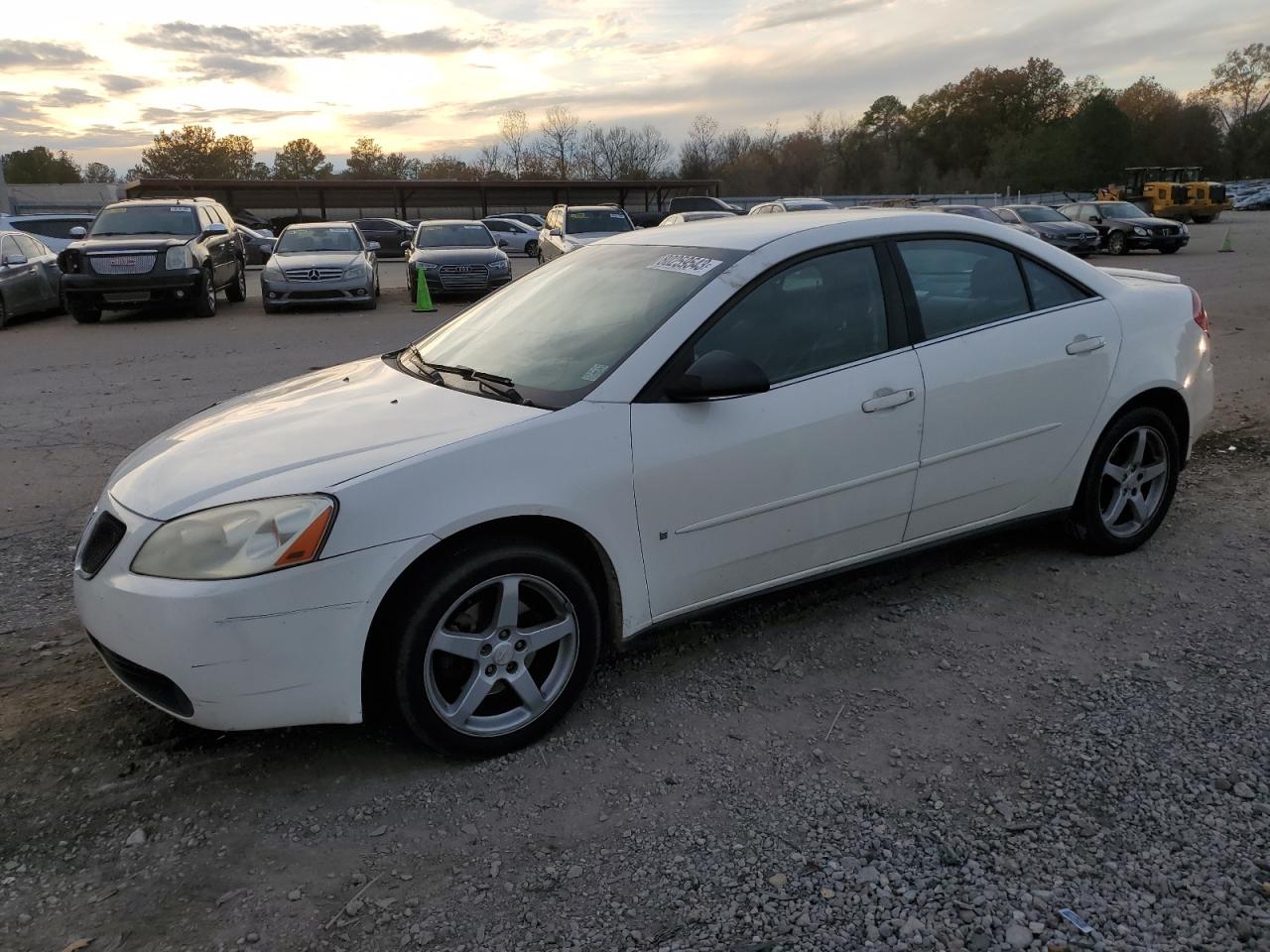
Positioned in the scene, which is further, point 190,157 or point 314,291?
point 190,157

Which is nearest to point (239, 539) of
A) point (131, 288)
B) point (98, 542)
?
point (98, 542)

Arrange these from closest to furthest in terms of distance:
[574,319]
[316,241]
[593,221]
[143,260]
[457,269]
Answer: [574,319], [143,260], [316,241], [457,269], [593,221]

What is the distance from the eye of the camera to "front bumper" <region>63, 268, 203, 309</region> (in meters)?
13.5

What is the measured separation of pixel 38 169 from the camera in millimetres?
83812

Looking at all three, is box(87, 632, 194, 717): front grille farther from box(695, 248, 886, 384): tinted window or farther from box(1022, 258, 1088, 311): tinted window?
box(1022, 258, 1088, 311): tinted window

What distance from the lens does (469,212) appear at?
52.6 metres

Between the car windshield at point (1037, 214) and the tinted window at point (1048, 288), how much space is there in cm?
2325

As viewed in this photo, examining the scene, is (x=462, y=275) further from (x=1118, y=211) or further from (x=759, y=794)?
(x=1118, y=211)

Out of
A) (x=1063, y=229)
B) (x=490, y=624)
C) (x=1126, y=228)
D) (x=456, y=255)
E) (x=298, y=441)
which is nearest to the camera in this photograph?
(x=490, y=624)

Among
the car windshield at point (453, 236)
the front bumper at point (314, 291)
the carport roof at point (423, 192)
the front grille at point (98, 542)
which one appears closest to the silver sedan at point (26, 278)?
the front bumper at point (314, 291)

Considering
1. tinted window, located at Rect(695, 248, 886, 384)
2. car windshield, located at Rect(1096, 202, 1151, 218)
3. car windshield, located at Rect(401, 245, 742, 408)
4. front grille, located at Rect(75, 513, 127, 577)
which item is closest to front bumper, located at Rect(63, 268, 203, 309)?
car windshield, located at Rect(401, 245, 742, 408)

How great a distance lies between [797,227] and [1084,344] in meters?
1.41

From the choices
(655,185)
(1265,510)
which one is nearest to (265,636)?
(1265,510)

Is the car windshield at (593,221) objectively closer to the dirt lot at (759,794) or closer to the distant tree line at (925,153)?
the dirt lot at (759,794)
